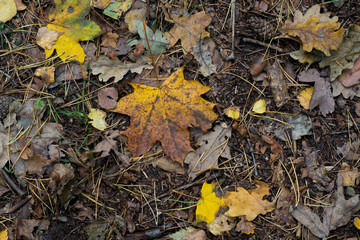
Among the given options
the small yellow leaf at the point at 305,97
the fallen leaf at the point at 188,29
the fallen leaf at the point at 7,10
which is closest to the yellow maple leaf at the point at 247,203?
the small yellow leaf at the point at 305,97

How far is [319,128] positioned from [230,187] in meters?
0.96

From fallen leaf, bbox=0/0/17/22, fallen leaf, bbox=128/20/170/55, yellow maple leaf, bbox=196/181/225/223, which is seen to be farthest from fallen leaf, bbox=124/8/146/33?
yellow maple leaf, bbox=196/181/225/223

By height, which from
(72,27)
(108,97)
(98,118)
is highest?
(72,27)

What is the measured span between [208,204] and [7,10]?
2495 mm

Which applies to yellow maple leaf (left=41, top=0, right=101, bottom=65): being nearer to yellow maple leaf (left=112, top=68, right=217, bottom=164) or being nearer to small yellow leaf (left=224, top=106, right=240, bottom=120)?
yellow maple leaf (left=112, top=68, right=217, bottom=164)

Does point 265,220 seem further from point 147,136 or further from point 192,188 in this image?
point 147,136

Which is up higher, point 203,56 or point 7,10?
point 7,10

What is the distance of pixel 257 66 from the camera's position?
2633 millimetres

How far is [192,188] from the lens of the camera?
258cm

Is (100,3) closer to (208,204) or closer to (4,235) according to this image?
(208,204)

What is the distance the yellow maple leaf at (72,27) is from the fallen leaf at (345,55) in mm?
2091

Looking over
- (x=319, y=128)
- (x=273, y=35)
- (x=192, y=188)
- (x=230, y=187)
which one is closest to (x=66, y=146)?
(x=192, y=188)

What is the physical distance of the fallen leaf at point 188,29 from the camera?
2.63 metres

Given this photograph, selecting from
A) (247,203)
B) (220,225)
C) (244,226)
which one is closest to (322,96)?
(247,203)
